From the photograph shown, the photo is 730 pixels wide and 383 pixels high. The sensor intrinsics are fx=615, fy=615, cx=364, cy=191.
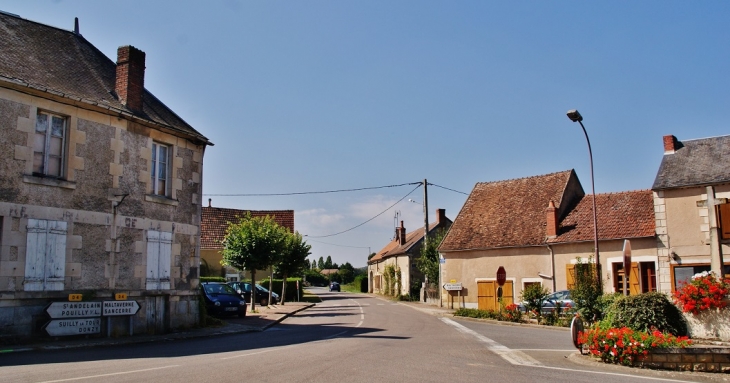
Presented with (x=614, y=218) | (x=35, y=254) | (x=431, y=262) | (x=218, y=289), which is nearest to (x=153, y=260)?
(x=35, y=254)

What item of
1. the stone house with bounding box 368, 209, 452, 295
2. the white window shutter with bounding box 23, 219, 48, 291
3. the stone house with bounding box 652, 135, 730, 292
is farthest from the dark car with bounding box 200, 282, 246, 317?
the stone house with bounding box 368, 209, 452, 295

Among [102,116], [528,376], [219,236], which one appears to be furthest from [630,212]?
[219,236]

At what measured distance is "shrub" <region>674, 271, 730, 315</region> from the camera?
42.5ft

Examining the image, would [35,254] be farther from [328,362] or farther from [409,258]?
[409,258]

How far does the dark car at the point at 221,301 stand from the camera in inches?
899

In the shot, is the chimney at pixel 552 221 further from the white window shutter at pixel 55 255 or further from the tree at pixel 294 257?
the white window shutter at pixel 55 255

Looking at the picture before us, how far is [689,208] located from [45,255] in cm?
2233

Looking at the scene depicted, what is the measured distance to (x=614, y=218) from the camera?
1107 inches

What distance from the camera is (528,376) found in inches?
387

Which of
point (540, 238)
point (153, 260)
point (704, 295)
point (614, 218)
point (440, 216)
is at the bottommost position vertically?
point (704, 295)

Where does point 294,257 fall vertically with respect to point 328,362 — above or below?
above

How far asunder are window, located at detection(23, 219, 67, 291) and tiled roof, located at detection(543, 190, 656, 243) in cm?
2135

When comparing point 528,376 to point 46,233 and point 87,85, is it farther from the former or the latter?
point 87,85

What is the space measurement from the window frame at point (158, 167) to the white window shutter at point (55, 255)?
10.6 ft
